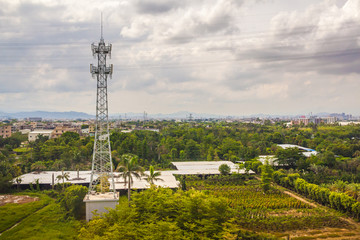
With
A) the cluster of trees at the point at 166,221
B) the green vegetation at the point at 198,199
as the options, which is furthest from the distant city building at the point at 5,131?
the cluster of trees at the point at 166,221

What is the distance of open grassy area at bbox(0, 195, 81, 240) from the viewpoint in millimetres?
12617

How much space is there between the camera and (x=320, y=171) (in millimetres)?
25031

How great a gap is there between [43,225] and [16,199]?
6040 mm

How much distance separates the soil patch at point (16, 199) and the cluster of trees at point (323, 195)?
19.7 metres

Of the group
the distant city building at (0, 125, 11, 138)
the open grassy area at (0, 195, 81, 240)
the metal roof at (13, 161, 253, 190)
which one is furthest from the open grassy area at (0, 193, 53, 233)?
the distant city building at (0, 125, 11, 138)

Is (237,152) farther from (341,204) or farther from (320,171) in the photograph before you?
(341,204)

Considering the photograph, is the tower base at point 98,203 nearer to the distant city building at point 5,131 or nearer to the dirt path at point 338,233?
the dirt path at point 338,233

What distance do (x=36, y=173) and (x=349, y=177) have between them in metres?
28.0

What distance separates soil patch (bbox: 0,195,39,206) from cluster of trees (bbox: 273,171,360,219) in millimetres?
19695

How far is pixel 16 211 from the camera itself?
15812 mm

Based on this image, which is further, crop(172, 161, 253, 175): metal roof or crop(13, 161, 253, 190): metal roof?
crop(172, 161, 253, 175): metal roof

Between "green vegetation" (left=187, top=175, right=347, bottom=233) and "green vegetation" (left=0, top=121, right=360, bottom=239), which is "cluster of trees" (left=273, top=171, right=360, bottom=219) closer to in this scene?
"green vegetation" (left=0, top=121, right=360, bottom=239)

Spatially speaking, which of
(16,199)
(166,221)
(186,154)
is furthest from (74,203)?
(186,154)

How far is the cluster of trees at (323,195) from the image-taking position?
53.0 ft
